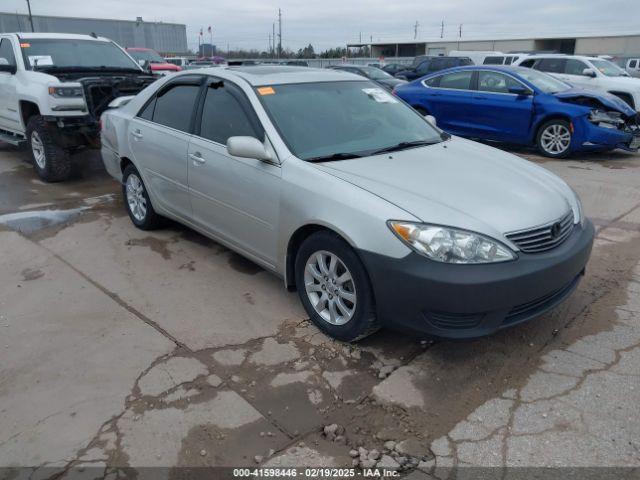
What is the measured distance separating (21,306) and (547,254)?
3602 mm

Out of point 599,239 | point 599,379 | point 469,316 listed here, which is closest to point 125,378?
point 469,316

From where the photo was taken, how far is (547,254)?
2.97 metres

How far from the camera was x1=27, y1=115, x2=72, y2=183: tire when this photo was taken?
22.5ft

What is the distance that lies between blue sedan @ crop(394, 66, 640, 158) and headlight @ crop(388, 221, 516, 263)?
6.94m

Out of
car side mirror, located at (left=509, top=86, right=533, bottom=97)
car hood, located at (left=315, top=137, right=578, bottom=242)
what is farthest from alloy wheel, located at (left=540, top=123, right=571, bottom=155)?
car hood, located at (left=315, top=137, right=578, bottom=242)

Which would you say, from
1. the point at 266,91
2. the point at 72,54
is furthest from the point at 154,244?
the point at 72,54

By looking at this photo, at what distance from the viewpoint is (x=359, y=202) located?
2.99 m

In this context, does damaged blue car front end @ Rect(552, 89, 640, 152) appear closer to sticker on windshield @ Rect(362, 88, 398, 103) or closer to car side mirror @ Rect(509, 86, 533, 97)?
car side mirror @ Rect(509, 86, 533, 97)

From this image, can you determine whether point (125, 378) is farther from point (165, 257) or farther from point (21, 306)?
point (165, 257)

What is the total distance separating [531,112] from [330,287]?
716cm

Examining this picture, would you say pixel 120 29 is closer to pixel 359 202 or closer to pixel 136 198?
pixel 136 198

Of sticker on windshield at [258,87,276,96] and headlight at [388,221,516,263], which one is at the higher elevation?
sticker on windshield at [258,87,276,96]

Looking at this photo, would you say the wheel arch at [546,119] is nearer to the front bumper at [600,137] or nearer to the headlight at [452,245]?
the front bumper at [600,137]

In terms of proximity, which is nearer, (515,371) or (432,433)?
(432,433)
